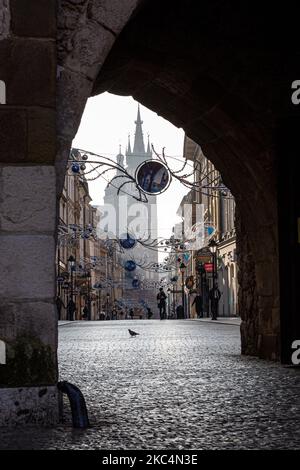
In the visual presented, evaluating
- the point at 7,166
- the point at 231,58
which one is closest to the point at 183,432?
the point at 7,166

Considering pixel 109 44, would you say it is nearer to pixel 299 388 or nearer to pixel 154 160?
pixel 299 388

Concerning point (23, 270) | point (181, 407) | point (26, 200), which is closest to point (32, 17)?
point (26, 200)

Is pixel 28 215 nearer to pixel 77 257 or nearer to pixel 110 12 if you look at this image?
pixel 110 12

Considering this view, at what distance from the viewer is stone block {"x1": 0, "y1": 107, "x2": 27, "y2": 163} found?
17.4ft

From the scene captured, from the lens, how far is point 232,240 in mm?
→ 46281

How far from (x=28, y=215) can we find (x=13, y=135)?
0.53 metres

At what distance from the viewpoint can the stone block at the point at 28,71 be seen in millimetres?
5332

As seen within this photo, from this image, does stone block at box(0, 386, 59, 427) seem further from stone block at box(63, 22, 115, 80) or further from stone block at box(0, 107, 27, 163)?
stone block at box(63, 22, 115, 80)

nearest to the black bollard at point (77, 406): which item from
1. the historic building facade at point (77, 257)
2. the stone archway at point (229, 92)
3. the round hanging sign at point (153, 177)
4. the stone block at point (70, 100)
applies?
the stone block at point (70, 100)

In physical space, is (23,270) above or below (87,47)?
below

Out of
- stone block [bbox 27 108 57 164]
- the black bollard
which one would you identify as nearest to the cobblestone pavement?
the black bollard

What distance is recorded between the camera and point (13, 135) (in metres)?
5.33

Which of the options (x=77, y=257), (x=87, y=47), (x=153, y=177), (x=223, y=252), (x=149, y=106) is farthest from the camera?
(x=77, y=257)
